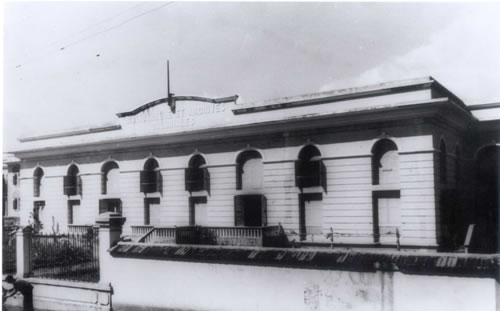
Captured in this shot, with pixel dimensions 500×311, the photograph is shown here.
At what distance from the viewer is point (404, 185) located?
1692 centimetres

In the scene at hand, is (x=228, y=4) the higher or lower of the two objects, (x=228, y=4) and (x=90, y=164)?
the higher

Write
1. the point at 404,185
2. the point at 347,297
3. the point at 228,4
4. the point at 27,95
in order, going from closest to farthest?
the point at 347,297 → the point at 228,4 → the point at 27,95 → the point at 404,185

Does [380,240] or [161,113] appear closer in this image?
[380,240]

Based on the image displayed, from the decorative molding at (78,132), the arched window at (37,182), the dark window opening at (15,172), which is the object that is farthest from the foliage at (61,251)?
the dark window opening at (15,172)

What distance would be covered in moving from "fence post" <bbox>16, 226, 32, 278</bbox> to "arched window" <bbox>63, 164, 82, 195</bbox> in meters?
12.5

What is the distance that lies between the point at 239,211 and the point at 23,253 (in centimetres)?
929

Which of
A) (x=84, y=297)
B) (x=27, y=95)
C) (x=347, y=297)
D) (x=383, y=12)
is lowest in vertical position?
(x=84, y=297)

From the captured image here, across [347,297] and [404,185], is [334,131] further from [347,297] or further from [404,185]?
[347,297]

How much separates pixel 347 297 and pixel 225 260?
8.75ft

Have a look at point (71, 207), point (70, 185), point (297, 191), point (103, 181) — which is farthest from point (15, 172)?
point (297, 191)

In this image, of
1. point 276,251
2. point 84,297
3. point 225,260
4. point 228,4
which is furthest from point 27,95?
point 276,251

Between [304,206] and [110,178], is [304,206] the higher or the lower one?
the lower one

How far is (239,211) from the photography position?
68.0ft

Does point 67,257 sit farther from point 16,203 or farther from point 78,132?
point 16,203
